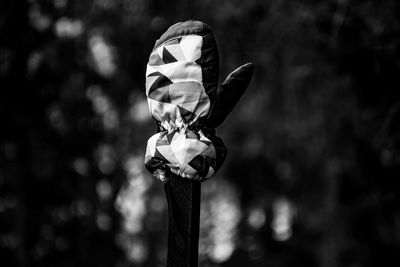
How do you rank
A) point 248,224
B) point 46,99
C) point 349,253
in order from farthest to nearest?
1. point 248,224
2. point 349,253
3. point 46,99

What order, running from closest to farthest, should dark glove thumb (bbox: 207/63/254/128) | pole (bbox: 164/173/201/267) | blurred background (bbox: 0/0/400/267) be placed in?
1. pole (bbox: 164/173/201/267)
2. dark glove thumb (bbox: 207/63/254/128)
3. blurred background (bbox: 0/0/400/267)

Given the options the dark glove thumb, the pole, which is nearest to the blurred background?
the dark glove thumb

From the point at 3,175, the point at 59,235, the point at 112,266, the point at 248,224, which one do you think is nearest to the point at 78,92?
the point at 3,175

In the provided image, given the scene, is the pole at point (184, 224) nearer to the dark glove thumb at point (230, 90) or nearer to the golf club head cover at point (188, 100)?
the golf club head cover at point (188, 100)

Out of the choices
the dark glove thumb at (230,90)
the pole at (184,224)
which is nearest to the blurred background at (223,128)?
the dark glove thumb at (230,90)

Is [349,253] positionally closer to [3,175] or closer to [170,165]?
[3,175]

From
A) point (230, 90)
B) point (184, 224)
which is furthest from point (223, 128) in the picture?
point (184, 224)

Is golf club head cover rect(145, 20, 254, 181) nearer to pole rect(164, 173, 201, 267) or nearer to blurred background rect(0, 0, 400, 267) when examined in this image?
pole rect(164, 173, 201, 267)
